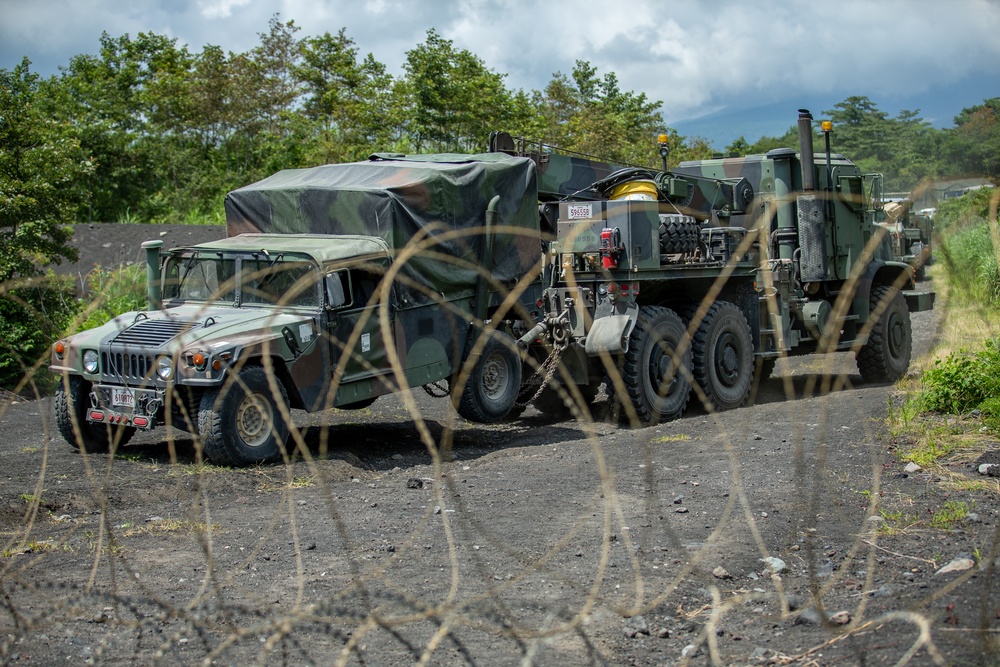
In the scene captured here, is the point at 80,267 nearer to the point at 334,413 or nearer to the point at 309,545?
the point at 334,413

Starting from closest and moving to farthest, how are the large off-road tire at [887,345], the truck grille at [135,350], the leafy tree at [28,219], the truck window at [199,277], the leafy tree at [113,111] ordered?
the truck grille at [135,350], the truck window at [199,277], the large off-road tire at [887,345], the leafy tree at [28,219], the leafy tree at [113,111]

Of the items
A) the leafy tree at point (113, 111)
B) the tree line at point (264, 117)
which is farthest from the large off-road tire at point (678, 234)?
the leafy tree at point (113, 111)

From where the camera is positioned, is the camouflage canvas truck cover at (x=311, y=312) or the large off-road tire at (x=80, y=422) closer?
the camouflage canvas truck cover at (x=311, y=312)

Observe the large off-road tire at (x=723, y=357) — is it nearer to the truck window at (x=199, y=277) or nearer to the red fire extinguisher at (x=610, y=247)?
the red fire extinguisher at (x=610, y=247)

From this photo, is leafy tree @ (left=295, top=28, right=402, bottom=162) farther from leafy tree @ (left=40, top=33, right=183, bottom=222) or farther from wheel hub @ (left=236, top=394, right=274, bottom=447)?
wheel hub @ (left=236, top=394, right=274, bottom=447)

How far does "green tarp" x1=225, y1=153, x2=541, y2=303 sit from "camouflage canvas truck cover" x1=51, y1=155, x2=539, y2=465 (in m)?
0.01

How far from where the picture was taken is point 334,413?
38.5ft

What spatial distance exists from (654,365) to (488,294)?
1.72 m

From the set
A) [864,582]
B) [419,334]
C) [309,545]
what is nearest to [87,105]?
[419,334]

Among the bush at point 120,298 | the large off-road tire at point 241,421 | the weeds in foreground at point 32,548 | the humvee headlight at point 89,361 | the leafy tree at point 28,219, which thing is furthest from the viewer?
the bush at point 120,298

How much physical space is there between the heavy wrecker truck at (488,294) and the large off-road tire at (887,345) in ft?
0.08

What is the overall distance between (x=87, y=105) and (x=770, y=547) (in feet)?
96.2

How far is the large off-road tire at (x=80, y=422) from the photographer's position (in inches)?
355

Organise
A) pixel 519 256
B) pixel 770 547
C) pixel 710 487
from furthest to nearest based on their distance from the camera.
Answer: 1. pixel 519 256
2. pixel 710 487
3. pixel 770 547
